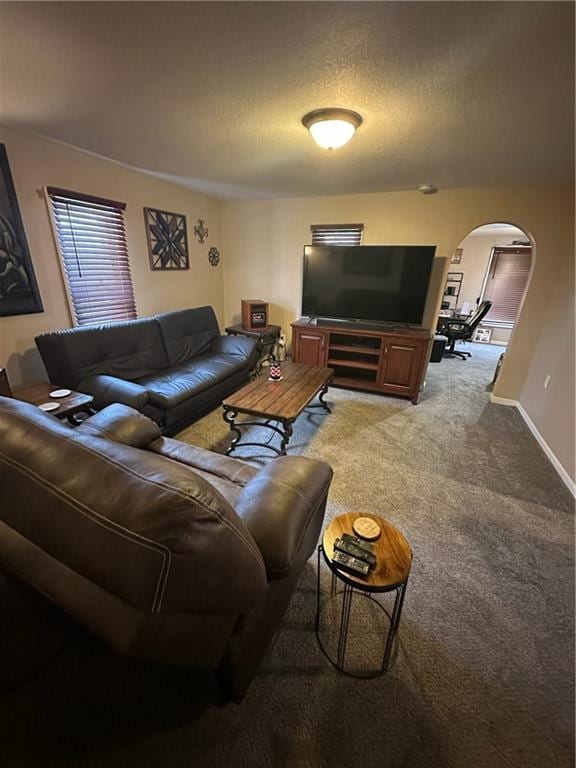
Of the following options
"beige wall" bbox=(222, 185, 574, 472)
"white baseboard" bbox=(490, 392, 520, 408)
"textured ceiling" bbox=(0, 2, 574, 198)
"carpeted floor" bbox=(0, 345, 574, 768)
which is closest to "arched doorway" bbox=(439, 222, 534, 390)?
"white baseboard" bbox=(490, 392, 520, 408)

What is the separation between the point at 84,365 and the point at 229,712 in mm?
2384

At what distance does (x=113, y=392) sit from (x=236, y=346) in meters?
1.61

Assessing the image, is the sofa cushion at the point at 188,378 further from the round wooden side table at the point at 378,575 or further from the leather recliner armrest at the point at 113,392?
the round wooden side table at the point at 378,575

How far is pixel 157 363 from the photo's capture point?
3.07 m

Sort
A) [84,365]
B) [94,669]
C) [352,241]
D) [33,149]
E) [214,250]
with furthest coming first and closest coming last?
[214,250], [352,241], [84,365], [33,149], [94,669]

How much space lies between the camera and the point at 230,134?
2062 millimetres

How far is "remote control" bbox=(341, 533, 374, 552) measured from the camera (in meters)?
1.11

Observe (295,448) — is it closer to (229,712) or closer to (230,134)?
(229,712)

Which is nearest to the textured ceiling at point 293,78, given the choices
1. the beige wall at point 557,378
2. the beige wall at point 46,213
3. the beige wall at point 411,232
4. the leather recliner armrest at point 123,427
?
the beige wall at point 46,213

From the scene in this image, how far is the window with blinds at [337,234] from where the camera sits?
12.5 ft

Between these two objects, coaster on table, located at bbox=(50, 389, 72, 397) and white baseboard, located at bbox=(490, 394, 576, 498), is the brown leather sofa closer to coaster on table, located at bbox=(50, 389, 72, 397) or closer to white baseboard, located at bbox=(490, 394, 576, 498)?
coaster on table, located at bbox=(50, 389, 72, 397)

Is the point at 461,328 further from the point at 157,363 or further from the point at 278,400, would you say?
the point at 157,363

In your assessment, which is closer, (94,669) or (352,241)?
(94,669)

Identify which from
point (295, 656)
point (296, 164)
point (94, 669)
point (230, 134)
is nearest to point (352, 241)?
point (296, 164)
